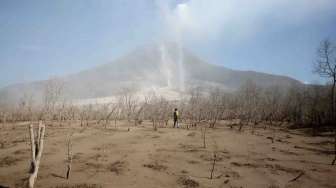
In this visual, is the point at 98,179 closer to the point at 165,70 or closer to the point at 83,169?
the point at 83,169

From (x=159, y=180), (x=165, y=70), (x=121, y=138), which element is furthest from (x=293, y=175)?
(x=165, y=70)

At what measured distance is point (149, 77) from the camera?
149 meters

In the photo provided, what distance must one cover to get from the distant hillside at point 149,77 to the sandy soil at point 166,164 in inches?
4383

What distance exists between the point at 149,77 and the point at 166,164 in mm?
138927

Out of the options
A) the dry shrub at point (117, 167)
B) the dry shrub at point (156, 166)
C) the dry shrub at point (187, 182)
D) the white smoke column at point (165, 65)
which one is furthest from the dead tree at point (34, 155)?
the white smoke column at point (165, 65)

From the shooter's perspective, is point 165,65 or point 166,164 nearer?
point 166,164

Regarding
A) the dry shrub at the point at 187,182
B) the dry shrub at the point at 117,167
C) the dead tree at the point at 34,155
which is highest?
the dead tree at the point at 34,155

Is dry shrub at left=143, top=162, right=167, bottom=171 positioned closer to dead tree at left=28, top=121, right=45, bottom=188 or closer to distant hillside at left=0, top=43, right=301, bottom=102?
dead tree at left=28, top=121, right=45, bottom=188

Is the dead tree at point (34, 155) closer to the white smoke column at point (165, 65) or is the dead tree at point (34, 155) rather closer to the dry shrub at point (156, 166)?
the dry shrub at point (156, 166)

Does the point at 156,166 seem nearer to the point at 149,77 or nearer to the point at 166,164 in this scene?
the point at 166,164

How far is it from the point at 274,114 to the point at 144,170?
125ft

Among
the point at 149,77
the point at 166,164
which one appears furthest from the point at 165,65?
the point at 166,164

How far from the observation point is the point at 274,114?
44.5 meters

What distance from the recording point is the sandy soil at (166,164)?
9.46m
